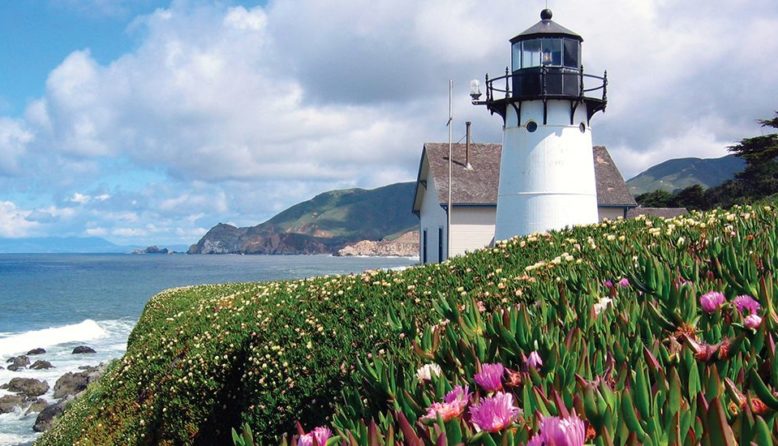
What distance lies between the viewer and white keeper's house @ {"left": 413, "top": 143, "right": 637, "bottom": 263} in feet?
114

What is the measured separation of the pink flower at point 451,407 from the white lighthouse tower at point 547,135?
22605 mm

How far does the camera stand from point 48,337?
4941cm

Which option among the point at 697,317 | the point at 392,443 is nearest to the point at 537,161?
the point at 697,317

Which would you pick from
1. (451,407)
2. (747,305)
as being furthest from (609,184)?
(451,407)

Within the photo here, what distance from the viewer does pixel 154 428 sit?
10.9 m

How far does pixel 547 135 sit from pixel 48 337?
4021 cm

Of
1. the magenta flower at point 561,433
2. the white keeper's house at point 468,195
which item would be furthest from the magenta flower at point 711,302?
the white keeper's house at point 468,195

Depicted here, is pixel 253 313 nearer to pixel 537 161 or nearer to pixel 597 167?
pixel 537 161

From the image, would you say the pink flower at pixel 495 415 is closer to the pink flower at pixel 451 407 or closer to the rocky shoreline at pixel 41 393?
the pink flower at pixel 451 407

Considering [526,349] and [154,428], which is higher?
[526,349]

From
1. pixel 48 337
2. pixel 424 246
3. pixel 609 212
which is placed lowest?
pixel 48 337

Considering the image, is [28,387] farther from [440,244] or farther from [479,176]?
[479,176]

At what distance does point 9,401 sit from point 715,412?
109 feet

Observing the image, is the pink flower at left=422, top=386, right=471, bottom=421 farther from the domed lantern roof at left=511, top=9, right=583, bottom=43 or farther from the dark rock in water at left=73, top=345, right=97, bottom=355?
the dark rock in water at left=73, top=345, right=97, bottom=355
